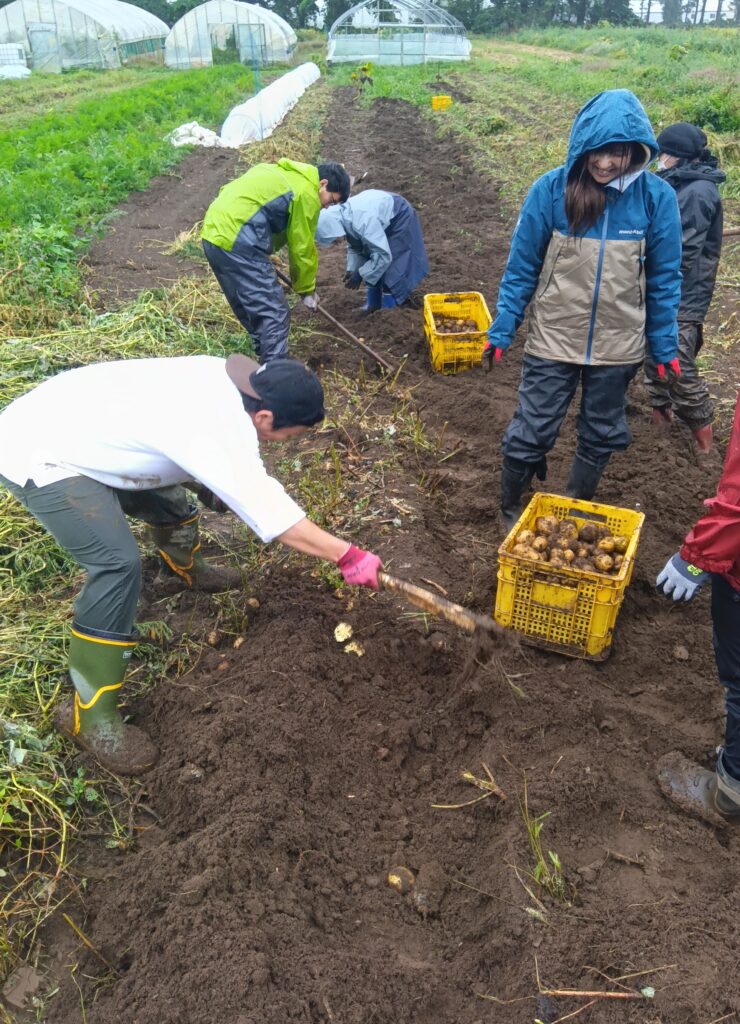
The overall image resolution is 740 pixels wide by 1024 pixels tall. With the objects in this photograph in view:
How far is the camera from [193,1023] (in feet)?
6.60

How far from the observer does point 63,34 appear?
30.8 m

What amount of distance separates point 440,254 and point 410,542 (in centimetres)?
517

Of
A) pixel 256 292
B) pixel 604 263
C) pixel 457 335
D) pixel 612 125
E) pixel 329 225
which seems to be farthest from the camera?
pixel 329 225

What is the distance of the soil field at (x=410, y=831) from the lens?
213cm

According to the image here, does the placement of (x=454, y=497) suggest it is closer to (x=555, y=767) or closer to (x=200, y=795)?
(x=555, y=767)

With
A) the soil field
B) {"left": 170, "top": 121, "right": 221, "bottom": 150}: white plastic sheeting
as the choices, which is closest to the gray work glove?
the soil field

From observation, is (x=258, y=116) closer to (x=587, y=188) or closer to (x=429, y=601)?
(x=587, y=188)

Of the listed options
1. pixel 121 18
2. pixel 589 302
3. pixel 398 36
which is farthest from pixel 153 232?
pixel 121 18

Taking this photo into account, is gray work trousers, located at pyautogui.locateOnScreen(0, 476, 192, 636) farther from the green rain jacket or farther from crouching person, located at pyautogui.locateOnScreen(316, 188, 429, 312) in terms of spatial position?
crouching person, located at pyautogui.locateOnScreen(316, 188, 429, 312)

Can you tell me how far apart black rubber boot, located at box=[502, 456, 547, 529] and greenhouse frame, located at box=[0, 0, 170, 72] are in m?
34.5

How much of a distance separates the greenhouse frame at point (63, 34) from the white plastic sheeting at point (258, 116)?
14.0 m

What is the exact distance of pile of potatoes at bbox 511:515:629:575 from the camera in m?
3.19

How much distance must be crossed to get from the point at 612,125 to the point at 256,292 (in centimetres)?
267

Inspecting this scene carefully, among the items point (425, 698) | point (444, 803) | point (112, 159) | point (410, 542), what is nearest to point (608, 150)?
point (410, 542)
